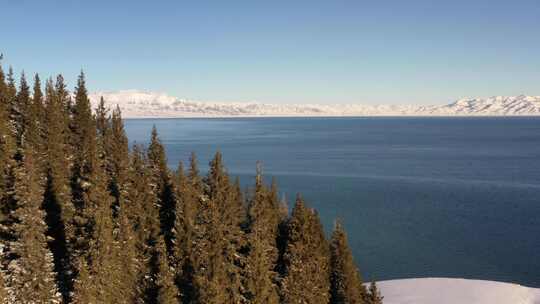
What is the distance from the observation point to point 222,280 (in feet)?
130

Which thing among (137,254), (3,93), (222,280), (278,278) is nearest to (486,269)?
→ (278,278)

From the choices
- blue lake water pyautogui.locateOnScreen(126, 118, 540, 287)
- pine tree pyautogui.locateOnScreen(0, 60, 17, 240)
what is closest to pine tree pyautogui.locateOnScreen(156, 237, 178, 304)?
pine tree pyautogui.locateOnScreen(0, 60, 17, 240)

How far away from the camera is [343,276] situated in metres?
46.6

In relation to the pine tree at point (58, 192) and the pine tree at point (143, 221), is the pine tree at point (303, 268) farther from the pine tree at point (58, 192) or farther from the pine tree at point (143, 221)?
the pine tree at point (58, 192)

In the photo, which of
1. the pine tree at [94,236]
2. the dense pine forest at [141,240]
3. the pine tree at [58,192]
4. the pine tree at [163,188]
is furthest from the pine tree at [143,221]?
the pine tree at [58,192]

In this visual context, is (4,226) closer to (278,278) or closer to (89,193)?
(89,193)

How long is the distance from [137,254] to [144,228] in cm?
303

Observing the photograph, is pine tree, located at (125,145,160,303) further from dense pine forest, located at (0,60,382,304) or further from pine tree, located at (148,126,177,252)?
pine tree, located at (148,126,177,252)

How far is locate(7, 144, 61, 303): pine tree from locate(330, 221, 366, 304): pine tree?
1041 inches

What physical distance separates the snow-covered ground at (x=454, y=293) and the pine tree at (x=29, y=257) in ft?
139

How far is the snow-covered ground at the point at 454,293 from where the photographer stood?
5700 centimetres

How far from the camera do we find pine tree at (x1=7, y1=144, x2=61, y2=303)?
109 ft

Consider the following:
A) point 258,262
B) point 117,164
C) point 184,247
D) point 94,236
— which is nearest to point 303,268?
point 258,262

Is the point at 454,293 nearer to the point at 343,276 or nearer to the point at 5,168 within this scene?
the point at 343,276
